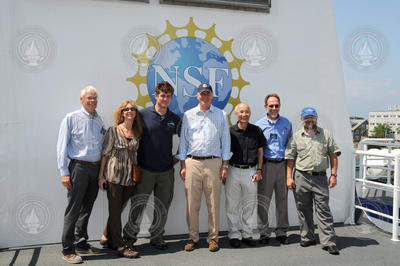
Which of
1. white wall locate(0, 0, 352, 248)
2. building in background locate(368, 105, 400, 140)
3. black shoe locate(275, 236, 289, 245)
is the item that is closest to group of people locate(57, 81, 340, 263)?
black shoe locate(275, 236, 289, 245)

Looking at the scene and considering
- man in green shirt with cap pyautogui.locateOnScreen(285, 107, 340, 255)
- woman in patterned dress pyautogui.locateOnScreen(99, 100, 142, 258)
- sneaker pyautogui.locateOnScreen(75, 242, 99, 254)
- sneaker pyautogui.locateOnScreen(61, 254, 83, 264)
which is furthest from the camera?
man in green shirt with cap pyautogui.locateOnScreen(285, 107, 340, 255)

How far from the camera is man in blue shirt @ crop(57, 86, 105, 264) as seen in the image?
2.88 meters

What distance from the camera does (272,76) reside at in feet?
13.1

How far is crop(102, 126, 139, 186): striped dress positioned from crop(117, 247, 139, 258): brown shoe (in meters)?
0.62

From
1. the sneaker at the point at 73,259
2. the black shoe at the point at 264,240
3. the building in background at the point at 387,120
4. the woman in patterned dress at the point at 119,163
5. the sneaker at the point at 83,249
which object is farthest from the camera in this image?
the building in background at the point at 387,120


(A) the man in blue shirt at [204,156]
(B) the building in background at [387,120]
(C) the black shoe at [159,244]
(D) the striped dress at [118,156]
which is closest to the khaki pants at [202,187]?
(A) the man in blue shirt at [204,156]

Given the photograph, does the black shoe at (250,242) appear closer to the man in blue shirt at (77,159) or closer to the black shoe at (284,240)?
the black shoe at (284,240)

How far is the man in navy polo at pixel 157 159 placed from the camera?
10.2 ft

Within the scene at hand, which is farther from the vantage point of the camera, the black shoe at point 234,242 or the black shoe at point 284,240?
the black shoe at point 284,240

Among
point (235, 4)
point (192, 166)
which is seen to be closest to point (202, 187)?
point (192, 166)

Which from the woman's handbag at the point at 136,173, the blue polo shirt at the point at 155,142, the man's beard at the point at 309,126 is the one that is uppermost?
the man's beard at the point at 309,126

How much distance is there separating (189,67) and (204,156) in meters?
1.12

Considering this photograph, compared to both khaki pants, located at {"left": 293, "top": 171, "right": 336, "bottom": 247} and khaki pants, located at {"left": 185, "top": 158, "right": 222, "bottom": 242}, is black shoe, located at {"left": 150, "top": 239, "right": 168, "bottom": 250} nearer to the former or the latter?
khaki pants, located at {"left": 185, "top": 158, "right": 222, "bottom": 242}

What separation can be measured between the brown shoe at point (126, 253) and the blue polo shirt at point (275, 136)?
1.68m
